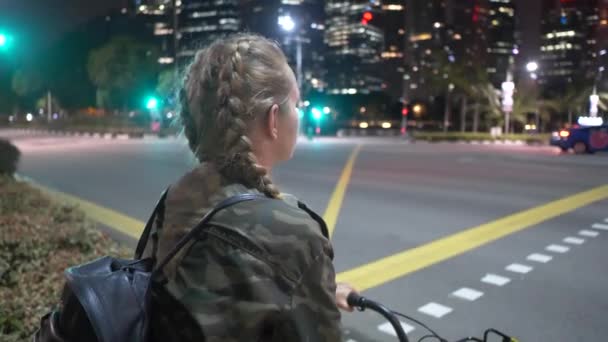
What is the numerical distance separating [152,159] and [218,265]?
18095mm

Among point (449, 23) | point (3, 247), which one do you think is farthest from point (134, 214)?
point (449, 23)

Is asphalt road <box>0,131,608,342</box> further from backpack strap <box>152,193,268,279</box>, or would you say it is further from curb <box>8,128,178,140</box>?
curb <box>8,128,178,140</box>

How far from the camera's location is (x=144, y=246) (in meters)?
1.40

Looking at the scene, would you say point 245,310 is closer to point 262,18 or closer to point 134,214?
point 134,214

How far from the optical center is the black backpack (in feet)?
3.66

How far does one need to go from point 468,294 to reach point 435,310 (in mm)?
556

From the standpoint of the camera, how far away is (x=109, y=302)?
1.13 metres

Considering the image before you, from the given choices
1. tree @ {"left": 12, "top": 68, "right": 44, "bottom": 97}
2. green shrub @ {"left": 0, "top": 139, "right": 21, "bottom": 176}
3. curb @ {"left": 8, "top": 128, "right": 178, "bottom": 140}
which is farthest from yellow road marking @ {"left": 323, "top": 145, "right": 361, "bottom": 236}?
tree @ {"left": 12, "top": 68, "right": 44, "bottom": 97}

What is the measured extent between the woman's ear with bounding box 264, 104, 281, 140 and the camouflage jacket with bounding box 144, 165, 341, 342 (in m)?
0.20

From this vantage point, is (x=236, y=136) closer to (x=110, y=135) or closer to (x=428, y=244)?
(x=428, y=244)

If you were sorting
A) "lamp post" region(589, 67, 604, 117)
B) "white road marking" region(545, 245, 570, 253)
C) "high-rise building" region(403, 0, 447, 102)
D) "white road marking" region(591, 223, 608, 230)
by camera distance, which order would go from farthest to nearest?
"high-rise building" region(403, 0, 447, 102) → "lamp post" region(589, 67, 604, 117) → "white road marking" region(591, 223, 608, 230) → "white road marking" region(545, 245, 570, 253)

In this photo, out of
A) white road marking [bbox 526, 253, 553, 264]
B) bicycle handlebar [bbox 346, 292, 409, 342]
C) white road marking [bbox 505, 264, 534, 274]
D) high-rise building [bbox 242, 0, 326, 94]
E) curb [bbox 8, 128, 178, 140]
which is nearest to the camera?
bicycle handlebar [bbox 346, 292, 409, 342]

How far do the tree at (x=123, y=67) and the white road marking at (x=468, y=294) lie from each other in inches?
2010

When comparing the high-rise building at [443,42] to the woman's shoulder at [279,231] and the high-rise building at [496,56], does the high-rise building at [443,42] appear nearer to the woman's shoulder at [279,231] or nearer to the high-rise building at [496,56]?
the high-rise building at [496,56]
